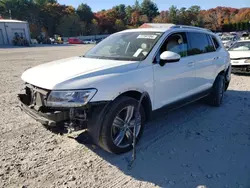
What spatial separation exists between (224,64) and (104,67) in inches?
150

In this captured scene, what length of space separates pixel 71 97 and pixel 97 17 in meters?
92.6

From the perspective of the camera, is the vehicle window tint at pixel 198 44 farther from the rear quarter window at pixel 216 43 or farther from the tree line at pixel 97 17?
the tree line at pixel 97 17

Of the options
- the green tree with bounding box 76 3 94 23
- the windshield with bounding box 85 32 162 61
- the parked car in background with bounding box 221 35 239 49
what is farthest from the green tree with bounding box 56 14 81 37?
the windshield with bounding box 85 32 162 61

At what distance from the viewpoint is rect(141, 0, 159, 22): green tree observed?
112938 millimetres

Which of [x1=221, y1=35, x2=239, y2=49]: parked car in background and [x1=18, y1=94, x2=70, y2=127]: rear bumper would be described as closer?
[x1=18, y1=94, x2=70, y2=127]: rear bumper

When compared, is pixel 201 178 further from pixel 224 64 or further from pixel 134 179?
pixel 224 64

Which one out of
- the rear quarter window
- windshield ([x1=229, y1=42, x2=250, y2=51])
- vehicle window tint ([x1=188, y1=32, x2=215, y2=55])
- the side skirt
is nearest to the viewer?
the side skirt

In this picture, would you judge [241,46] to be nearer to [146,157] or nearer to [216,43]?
[216,43]

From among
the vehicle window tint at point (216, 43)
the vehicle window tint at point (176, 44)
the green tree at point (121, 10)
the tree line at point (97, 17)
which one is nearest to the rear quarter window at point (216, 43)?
the vehicle window tint at point (216, 43)

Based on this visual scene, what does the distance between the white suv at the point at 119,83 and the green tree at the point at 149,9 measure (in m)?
113

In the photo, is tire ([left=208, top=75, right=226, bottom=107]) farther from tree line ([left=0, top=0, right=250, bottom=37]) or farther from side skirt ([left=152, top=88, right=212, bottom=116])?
tree line ([left=0, top=0, right=250, bottom=37])

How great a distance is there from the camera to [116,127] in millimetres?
3357

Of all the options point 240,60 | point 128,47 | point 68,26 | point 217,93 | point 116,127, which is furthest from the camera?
point 68,26

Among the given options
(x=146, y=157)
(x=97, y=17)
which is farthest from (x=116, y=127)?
(x=97, y=17)
